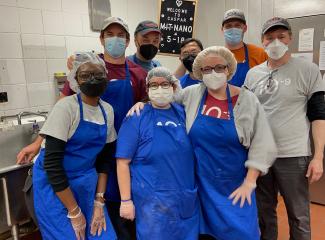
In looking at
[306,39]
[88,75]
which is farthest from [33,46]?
[306,39]

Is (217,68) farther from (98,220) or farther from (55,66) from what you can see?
(55,66)

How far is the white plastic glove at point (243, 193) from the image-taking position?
1.44 m

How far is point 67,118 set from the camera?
1.34m

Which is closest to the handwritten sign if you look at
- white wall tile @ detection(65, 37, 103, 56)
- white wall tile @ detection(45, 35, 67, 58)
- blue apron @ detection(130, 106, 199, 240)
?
white wall tile @ detection(65, 37, 103, 56)

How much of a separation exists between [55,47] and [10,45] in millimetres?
395

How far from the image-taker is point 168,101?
4.91ft

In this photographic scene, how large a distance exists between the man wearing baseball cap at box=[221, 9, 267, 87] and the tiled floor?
1281mm

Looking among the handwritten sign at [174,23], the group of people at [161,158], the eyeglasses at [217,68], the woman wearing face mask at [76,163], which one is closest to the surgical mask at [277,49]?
the group of people at [161,158]

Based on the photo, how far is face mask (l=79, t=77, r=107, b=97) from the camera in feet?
4.65

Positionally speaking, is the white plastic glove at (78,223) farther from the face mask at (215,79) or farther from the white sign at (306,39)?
the white sign at (306,39)

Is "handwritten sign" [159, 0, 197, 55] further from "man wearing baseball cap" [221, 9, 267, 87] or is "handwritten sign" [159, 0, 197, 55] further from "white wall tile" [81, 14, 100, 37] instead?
"man wearing baseball cap" [221, 9, 267, 87]

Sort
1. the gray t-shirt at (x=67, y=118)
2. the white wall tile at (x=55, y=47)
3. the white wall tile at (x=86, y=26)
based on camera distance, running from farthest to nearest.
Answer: the white wall tile at (x=86, y=26), the white wall tile at (x=55, y=47), the gray t-shirt at (x=67, y=118)

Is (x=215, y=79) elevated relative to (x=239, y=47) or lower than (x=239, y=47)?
lower

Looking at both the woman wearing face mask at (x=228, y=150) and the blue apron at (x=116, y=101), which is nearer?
the woman wearing face mask at (x=228, y=150)
